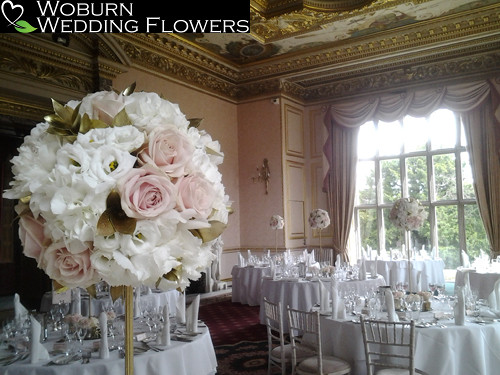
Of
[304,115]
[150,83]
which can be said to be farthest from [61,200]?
[304,115]

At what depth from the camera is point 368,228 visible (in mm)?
10672

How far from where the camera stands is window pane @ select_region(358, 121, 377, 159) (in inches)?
420

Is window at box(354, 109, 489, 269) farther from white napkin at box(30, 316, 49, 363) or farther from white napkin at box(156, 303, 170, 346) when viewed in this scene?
white napkin at box(30, 316, 49, 363)

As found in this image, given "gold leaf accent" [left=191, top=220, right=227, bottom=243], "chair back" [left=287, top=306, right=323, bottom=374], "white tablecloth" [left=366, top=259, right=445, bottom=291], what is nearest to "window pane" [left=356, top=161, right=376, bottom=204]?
"white tablecloth" [left=366, top=259, right=445, bottom=291]

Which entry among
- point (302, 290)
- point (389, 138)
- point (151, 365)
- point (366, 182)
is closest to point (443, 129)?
point (389, 138)

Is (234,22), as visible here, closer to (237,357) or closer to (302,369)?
(237,357)

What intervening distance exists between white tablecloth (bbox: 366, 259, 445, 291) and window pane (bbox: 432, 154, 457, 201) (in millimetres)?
1811

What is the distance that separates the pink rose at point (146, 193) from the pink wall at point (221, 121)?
8.17 m

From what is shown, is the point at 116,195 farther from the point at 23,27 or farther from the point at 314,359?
the point at 23,27

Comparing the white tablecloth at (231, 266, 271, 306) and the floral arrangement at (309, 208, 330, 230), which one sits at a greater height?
the floral arrangement at (309, 208, 330, 230)

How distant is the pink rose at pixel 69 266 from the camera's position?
0.91 meters

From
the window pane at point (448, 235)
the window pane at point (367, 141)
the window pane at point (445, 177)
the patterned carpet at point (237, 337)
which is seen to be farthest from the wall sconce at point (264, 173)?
the window pane at point (448, 235)

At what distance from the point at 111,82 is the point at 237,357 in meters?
5.08

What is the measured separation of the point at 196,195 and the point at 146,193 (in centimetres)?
11
